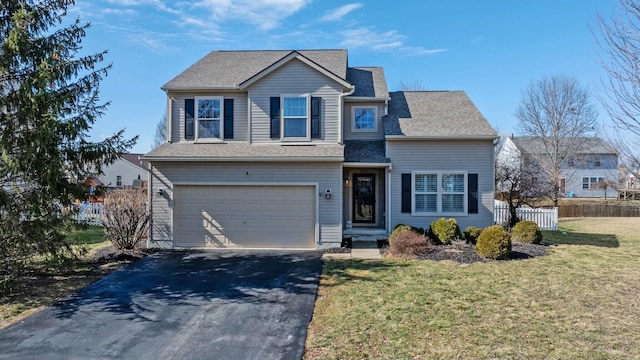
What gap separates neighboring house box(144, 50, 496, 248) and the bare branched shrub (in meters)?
0.45

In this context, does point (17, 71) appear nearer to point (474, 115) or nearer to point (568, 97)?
point (474, 115)

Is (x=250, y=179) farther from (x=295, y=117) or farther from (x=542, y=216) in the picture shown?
(x=542, y=216)

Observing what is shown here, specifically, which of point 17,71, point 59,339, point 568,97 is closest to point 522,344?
point 59,339

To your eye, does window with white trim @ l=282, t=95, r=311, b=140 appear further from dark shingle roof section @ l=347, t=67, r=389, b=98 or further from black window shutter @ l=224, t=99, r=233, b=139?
dark shingle roof section @ l=347, t=67, r=389, b=98

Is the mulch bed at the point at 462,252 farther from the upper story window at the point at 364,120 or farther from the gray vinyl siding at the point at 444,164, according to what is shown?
A: the upper story window at the point at 364,120

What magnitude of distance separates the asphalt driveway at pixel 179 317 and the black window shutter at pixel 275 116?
201 inches

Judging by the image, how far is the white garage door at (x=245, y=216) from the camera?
41.5ft

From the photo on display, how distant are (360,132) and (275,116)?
3462mm

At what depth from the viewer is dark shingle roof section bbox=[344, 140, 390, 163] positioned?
1318cm

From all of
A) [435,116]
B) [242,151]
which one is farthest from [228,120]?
[435,116]

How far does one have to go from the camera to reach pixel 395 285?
811cm

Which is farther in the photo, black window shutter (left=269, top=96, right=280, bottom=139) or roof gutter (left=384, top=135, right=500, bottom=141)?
black window shutter (left=269, top=96, right=280, bottom=139)

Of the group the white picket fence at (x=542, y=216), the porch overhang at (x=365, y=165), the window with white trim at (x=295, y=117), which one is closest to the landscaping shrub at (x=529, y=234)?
the white picket fence at (x=542, y=216)

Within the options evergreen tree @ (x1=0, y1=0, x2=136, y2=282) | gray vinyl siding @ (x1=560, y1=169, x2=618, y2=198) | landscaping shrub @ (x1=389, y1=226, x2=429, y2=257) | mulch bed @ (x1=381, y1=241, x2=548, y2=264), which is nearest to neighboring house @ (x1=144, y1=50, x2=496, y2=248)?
mulch bed @ (x1=381, y1=241, x2=548, y2=264)
